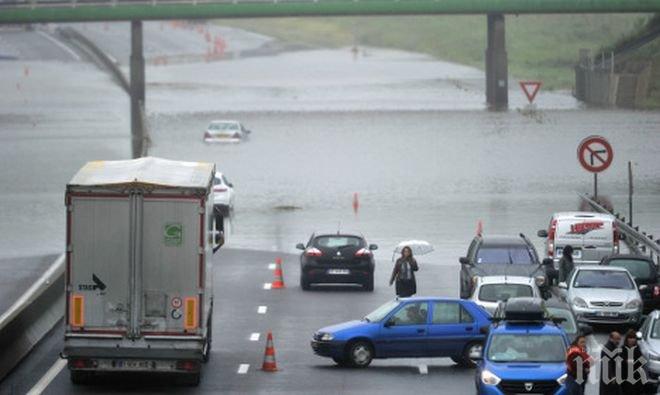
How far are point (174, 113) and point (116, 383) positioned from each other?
74.8m

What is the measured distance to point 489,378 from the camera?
25.2 metres

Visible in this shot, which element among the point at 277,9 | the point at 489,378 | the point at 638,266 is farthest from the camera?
the point at 277,9

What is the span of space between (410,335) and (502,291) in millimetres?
4403

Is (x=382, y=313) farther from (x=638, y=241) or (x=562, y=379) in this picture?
(x=638, y=241)

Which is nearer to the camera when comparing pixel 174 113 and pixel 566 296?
pixel 566 296

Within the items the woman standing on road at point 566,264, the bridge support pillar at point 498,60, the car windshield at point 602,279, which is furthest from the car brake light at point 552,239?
the bridge support pillar at point 498,60

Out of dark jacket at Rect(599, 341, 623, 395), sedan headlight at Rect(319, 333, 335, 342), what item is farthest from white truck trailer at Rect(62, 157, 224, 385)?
dark jacket at Rect(599, 341, 623, 395)

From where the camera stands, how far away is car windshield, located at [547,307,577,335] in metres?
29.9

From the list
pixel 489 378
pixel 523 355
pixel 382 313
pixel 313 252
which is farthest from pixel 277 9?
pixel 489 378

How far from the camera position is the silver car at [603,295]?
112ft

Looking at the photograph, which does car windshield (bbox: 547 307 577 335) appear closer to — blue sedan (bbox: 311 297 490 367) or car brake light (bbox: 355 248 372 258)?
blue sedan (bbox: 311 297 490 367)

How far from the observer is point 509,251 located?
127 ft

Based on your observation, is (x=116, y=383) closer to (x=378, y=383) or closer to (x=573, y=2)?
(x=378, y=383)

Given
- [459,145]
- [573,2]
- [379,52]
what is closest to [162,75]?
[379,52]
